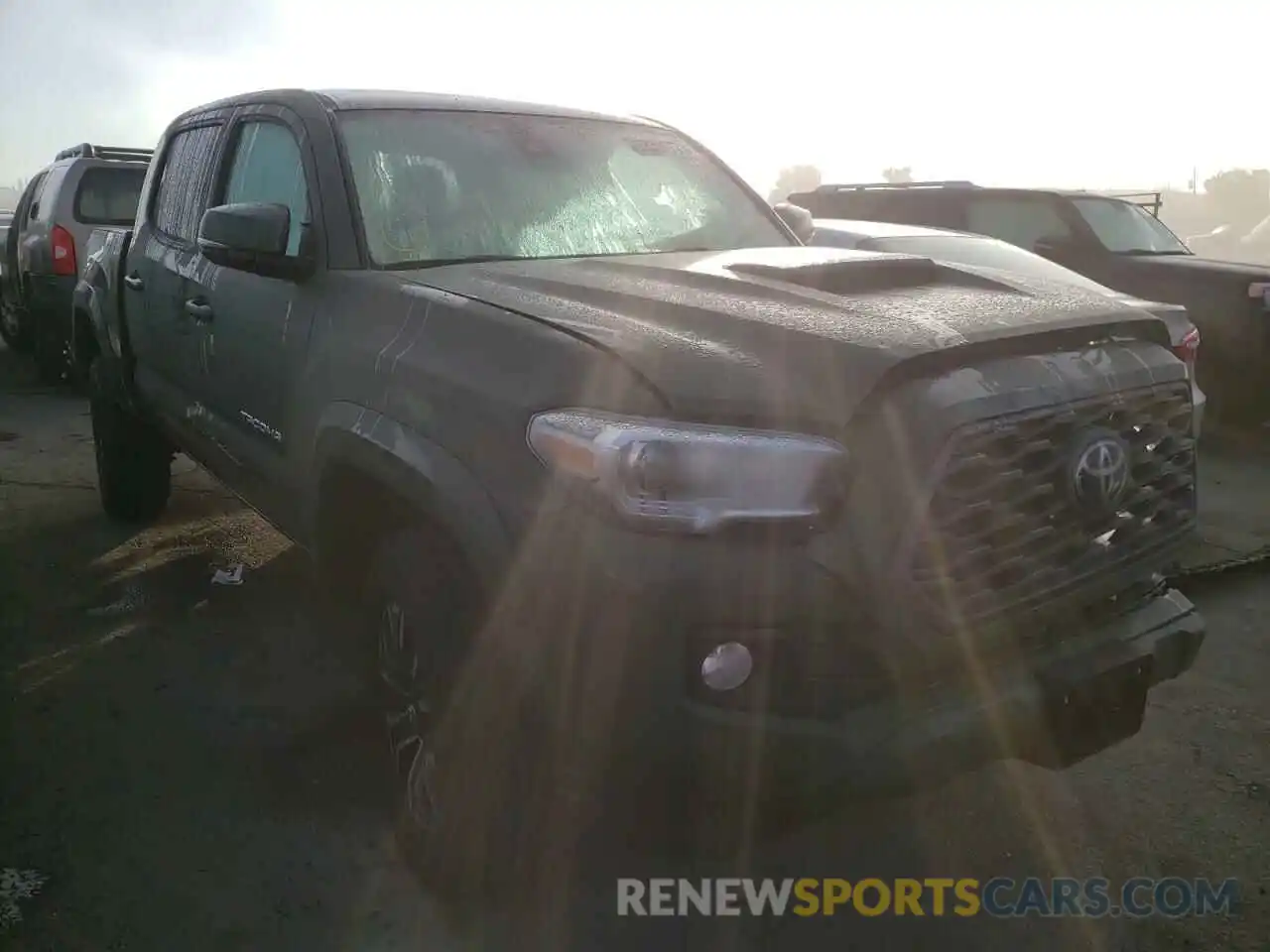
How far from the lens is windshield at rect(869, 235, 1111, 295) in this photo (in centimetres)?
613

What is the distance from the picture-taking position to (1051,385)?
2146 mm

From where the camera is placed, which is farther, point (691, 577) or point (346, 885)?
point (346, 885)

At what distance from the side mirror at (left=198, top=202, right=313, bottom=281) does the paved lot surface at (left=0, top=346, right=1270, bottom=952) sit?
143cm

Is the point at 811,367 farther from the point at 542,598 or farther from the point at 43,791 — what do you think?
the point at 43,791

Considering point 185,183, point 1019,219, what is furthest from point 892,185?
point 185,183

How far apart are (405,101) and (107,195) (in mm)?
7273

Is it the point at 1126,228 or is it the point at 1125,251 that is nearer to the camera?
the point at 1125,251

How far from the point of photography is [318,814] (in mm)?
2910

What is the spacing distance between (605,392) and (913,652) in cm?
74

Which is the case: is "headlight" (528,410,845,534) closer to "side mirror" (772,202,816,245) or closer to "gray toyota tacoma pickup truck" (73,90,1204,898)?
"gray toyota tacoma pickup truck" (73,90,1204,898)

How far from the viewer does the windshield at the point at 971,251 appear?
20.1 ft

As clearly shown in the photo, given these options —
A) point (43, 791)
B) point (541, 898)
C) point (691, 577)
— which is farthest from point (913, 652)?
point (43, 791)

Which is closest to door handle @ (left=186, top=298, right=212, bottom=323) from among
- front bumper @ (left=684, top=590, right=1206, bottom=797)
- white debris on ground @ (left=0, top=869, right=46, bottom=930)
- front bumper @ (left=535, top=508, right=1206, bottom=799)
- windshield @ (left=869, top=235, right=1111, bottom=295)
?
white debris on ground @ (left=0, top=869, right=46, bottom=930)

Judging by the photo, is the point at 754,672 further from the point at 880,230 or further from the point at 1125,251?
the point at 1125,251
